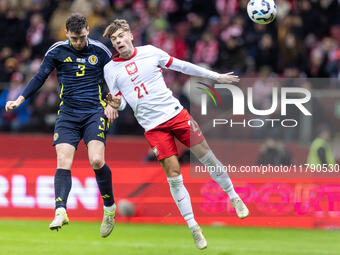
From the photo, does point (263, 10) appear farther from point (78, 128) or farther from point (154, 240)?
point (154, 240)

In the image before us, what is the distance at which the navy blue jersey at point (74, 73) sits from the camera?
10258 mm

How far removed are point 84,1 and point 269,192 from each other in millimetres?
7823

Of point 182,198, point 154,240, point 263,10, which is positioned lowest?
point 154,240

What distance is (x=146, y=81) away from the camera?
10.4m

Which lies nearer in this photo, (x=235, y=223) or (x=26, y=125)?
(x=235, y=223)

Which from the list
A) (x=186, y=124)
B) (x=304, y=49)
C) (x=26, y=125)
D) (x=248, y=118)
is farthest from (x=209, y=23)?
(x=186, y=124)

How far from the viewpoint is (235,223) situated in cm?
1546

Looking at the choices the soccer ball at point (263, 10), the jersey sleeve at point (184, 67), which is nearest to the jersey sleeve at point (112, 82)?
the jersey sleeve at point (184, 67)

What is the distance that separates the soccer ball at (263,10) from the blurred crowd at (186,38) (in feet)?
14.8

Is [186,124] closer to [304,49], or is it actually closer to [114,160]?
[114,160]

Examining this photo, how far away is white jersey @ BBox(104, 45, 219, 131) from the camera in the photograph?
34.1ft

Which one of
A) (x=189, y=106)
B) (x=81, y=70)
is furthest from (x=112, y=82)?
(x=189, y=106)

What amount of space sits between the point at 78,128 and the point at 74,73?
0.79 meters
